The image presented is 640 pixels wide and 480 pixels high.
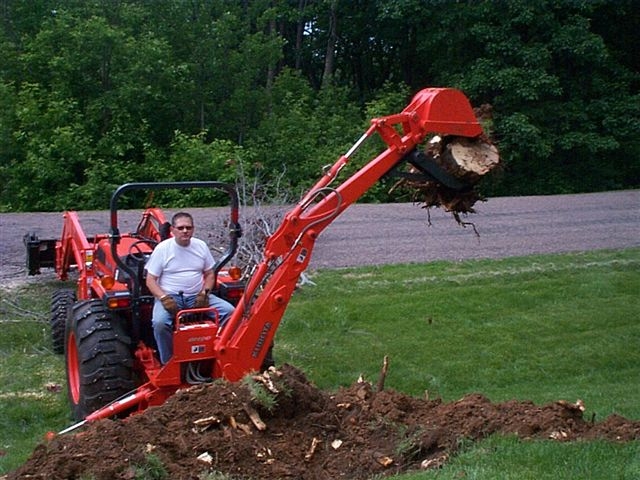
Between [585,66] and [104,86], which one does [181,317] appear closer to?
[104,86]

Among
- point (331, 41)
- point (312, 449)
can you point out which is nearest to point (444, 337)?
point (312, 449)

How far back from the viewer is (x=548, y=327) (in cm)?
1194

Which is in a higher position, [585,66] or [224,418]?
[585,66]

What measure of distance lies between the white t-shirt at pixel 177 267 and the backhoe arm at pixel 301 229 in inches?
27.2

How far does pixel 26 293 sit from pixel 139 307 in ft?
18.4

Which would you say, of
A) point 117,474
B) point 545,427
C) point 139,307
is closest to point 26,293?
point 139,307

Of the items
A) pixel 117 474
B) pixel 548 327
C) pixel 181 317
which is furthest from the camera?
pixel 548 327

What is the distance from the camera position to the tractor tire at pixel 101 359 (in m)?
7.41

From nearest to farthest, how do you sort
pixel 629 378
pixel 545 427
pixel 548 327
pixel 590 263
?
pixel 545 427, pixel 629 378, pixel 548 327, pixel 590 263

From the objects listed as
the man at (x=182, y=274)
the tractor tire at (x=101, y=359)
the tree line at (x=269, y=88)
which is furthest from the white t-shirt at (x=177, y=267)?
the tree line at (x=269, y=88)

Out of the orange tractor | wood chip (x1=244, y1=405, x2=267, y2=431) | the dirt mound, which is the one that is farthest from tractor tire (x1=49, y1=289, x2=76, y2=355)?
wood chip (x1=244, y1=405, x2=267, y2=431)

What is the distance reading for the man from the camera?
758 centimetres

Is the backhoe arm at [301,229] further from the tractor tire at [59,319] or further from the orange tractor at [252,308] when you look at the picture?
the tractor tire at [59,319]

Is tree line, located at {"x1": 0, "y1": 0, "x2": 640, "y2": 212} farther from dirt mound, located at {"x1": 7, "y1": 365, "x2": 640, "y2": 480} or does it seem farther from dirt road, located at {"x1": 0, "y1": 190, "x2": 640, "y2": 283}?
dirt mound, located at {"x1": 7, "y1": 365, "x2": 640, "y2": 480}
